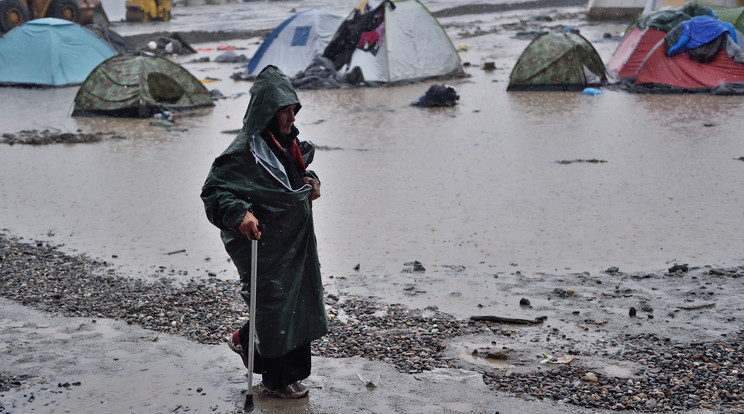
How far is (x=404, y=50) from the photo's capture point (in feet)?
62.0

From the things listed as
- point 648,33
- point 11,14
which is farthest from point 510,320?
point 11,14

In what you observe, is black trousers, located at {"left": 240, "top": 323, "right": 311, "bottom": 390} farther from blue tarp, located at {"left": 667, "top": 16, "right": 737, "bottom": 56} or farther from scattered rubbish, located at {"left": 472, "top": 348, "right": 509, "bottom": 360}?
blue tarp, located at {"left": 667, "top": 16, "right": 737, "bottom": 56}

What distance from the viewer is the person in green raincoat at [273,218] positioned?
4078 millimetres

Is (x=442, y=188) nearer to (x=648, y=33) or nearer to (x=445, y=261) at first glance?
(x=445, y=261)

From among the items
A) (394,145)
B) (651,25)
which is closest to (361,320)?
(394,145)

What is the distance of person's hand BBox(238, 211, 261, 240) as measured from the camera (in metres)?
3.91

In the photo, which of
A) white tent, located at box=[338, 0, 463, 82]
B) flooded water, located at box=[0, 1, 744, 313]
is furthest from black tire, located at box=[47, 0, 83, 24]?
white tent, located at box=[338, 0, 463, 82]

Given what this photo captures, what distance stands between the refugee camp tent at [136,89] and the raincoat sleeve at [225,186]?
37.8ft

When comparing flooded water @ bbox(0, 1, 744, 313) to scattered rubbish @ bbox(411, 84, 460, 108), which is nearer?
flooded water @ bbox(0, 1, 744, 313)

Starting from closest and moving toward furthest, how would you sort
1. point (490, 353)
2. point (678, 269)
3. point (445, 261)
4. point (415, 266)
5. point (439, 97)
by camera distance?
point (490, 353) → point (678, 269) → point (415, 266) → point (445, 261) → point (439, 97)

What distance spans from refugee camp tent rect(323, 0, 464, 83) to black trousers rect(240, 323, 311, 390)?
48.4ft

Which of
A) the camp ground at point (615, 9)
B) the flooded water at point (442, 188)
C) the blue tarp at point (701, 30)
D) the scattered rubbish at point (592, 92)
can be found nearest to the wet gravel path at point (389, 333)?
the flooded water at point (442, 188)

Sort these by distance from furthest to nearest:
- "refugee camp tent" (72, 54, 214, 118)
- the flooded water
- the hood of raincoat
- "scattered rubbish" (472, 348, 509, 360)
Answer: "refugee camp tent" (72, 54, 214, 118) < the flooded water < "scattered rubbish" (472, 348, 509, 360) < the hood of raincoat

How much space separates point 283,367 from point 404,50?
15.3 meters
